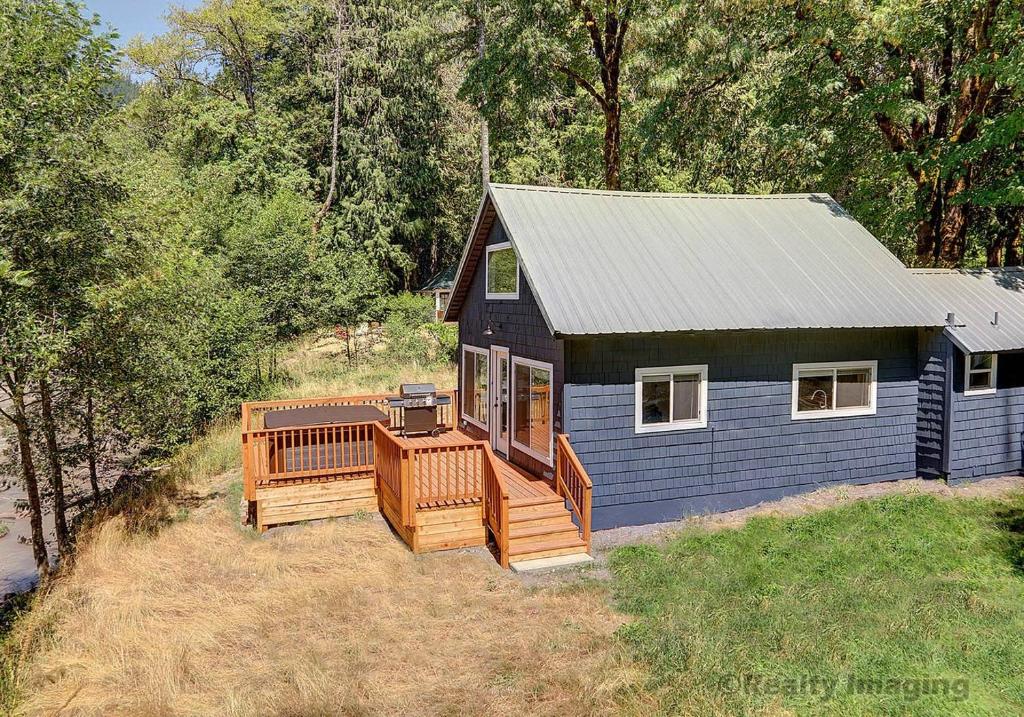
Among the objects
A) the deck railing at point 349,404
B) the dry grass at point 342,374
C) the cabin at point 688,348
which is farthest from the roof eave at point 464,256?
the dry grass at point 342,374

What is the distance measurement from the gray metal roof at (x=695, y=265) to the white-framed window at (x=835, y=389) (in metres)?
0.78

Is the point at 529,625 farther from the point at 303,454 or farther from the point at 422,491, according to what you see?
the point at 303,454

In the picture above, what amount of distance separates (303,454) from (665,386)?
19.5 ft

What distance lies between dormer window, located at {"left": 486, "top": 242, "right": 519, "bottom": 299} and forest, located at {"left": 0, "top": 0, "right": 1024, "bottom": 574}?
16.3 feet

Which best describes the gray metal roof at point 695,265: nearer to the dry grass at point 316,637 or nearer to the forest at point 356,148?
the dry grass at point 316,637

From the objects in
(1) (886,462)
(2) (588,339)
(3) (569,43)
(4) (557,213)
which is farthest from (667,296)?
(3) (569,43)

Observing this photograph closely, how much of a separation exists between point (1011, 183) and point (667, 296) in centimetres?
997

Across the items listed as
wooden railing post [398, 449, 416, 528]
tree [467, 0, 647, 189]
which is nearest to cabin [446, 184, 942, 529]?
wooden railing post [398, 449, 416, 528]

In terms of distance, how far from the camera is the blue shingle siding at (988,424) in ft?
35.9

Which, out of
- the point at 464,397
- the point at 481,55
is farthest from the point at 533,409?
the point at 481,55

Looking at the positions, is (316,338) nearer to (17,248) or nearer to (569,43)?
(569,43)

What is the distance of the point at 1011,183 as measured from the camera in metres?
14.4

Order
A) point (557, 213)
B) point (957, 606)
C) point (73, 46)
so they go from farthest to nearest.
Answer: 1. point (557, 213)
2. point (73, 46)
3. point (957, 606)

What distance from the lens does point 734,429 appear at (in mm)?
10141
